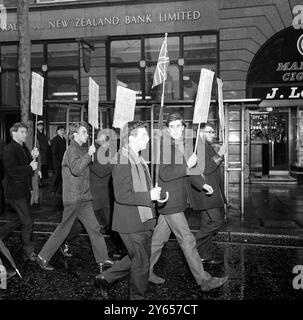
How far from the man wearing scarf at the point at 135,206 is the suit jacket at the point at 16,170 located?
2.21 metres

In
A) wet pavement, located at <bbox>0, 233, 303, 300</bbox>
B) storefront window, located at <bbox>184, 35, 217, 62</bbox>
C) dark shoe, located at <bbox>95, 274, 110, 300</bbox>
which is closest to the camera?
dark shoe, located at <bbox>95, 274, 110, 300</bbox>

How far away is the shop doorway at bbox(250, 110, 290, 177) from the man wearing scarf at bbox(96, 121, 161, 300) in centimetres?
1115

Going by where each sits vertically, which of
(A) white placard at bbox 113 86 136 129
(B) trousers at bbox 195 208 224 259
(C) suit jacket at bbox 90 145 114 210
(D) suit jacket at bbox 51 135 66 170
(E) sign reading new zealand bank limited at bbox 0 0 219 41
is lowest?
(B) trousers at bbox 195 208 224 259

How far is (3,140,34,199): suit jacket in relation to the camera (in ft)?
18.9

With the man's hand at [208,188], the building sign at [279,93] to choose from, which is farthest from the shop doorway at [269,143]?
the man's hand at [208,188]

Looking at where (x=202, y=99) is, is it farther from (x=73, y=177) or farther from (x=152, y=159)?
(x=73, y=177)

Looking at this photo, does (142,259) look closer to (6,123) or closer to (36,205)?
(36,205)

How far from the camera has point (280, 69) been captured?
1362cm

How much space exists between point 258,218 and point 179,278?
3657mm

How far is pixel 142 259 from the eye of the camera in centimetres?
405

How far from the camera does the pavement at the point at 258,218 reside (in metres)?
7.11

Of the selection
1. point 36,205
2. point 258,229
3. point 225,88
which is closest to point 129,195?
point 258,229

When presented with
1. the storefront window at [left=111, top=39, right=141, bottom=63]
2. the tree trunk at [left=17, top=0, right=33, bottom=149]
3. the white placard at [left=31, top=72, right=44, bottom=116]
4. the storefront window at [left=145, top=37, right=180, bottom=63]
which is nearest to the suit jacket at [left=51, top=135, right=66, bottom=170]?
the tree trunk at [left=17, top=0, right=33, bottom=149]

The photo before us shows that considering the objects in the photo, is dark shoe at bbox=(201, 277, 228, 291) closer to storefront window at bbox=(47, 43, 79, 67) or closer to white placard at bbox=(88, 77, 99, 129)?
white placard at bbox=(88, 77, 99, 129)
